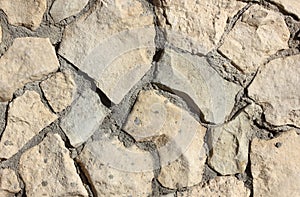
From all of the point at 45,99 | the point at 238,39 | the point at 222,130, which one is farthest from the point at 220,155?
the point at 45,99

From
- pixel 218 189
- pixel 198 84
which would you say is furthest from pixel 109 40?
pixel 218 189

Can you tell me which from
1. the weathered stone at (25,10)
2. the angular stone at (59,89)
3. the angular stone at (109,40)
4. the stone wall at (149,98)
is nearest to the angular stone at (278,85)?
the stone wall at (149,98)

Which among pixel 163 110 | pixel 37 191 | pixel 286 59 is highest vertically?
pixel 286 59

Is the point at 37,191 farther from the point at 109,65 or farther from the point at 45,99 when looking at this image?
the point at 109,65

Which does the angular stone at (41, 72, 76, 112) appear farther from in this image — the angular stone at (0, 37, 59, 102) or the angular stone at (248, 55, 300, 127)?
the angular stone at (248, 55, 300, 127)

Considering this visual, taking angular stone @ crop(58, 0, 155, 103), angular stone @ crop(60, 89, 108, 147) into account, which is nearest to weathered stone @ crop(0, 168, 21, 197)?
angular stone @ crop(60, 89, 108, 147)

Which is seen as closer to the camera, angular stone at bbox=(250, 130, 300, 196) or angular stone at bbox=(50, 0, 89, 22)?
angular stone at bbox=(50, 0, 89, 22)

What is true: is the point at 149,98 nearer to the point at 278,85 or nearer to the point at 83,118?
the point at 83,118

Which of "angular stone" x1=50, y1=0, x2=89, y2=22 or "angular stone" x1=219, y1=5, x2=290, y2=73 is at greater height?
"angular stone" x1=219, y1=5, x2=290, y2=73
